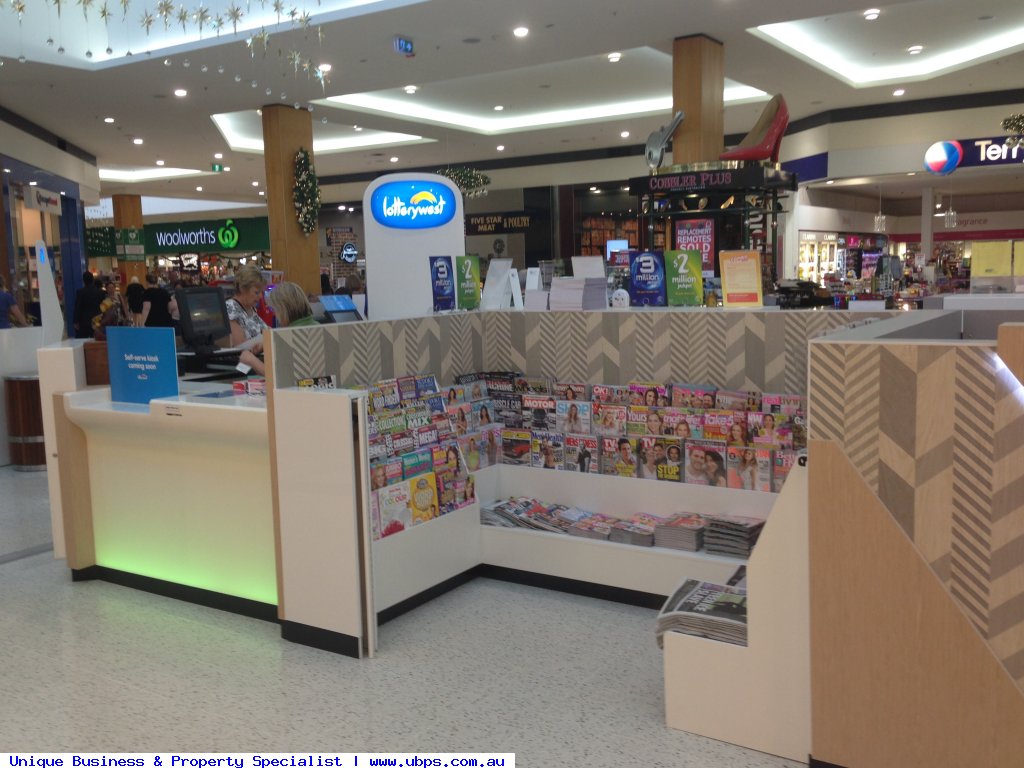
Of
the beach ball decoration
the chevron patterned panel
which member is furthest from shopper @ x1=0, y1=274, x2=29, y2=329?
the beach ball decoration

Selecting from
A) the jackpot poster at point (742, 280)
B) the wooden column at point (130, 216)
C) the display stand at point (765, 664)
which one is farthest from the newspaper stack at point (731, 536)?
the wooden column at point (130, 216)

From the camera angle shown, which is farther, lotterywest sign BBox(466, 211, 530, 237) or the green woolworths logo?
lotterywest sign BBox(466, 211, 530, 237)

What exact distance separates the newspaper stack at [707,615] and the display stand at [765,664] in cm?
5

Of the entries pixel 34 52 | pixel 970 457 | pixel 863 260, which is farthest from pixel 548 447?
pixel 863 260

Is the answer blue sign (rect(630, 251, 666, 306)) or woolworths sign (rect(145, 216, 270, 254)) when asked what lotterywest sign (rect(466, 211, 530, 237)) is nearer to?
woolworths sign (rect(145, 216, 270, 254))

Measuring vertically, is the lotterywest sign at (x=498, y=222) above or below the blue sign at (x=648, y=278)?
above

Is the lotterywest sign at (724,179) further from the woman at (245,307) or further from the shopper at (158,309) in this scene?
the shopper at (158,309)

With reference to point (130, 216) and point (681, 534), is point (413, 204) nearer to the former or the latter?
point (681, 534)

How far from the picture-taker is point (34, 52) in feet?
29.9

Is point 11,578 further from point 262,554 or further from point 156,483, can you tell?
point 262,554

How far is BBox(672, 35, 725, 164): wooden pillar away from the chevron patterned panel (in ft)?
24.3

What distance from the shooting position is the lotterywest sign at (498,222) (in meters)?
20.3

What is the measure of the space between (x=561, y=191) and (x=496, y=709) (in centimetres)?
1769

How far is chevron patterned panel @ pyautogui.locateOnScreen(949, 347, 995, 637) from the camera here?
2133 mm
